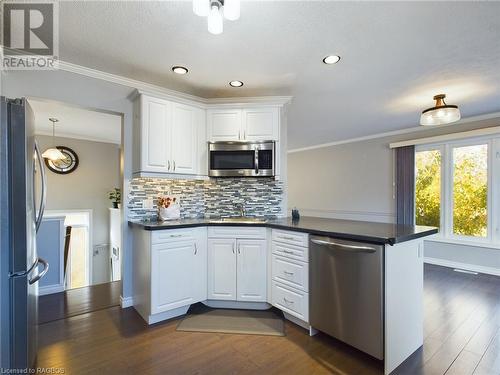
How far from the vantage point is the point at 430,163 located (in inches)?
174

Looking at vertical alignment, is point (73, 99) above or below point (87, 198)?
above

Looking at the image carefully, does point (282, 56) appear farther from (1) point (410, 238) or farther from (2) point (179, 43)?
(1) point (410, 238)

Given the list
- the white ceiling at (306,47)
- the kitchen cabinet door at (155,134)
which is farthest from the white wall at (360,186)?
the kitchen cabinet door at (155,134)

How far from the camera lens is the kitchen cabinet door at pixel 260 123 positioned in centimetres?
292

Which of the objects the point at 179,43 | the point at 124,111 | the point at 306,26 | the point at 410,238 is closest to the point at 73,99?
the point at 124,111

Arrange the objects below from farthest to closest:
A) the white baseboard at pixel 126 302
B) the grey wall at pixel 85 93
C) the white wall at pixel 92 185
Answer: the white wall at pixel 92 185, the white baseboard at pixel 126 302, the grey wall at pixel 85 93

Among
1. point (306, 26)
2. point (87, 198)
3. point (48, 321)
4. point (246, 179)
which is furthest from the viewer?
point (87, 198)

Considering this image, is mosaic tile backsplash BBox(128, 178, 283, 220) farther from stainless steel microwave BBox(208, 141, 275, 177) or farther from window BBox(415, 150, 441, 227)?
window BBox(415, 150, 441, 227)

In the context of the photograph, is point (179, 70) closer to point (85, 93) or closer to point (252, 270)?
point (85, 93)

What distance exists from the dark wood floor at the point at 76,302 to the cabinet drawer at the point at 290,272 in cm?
178

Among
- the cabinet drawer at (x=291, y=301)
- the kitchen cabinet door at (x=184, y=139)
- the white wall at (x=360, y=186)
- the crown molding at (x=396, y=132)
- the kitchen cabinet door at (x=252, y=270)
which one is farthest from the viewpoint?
the white wall at (x=360, y=186)

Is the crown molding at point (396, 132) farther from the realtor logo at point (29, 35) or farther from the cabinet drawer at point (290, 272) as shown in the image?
the realtor logo at point (29, 35)

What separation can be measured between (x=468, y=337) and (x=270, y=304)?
1.69m

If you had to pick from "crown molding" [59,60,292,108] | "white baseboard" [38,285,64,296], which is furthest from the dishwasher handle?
"white baseboard" [38,285,64,296]
